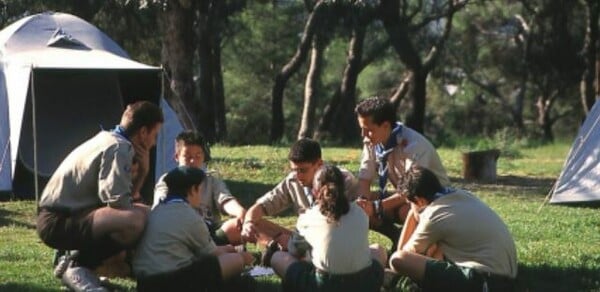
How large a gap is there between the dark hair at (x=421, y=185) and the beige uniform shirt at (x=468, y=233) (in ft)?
0.20

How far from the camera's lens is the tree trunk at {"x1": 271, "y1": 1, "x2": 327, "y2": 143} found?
24906mm

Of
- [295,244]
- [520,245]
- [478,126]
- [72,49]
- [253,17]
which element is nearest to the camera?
[295,244]

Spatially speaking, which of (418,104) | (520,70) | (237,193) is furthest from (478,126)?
(237,193)

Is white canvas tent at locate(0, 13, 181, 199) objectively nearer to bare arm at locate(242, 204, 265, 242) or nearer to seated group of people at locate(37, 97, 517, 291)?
bare arm at locate(242, 204, 265, 242)

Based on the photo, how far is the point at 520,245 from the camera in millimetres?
8945

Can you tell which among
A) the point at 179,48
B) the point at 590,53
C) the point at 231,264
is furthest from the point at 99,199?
the point at 590,53

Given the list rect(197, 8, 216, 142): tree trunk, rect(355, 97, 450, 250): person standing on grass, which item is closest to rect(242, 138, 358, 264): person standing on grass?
rect(355, 97, 450, 250): person standing on grass

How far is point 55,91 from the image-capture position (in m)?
13.3

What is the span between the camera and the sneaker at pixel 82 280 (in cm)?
638

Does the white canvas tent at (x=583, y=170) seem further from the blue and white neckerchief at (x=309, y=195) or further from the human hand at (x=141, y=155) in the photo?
the human hand at (x=141, y=155)

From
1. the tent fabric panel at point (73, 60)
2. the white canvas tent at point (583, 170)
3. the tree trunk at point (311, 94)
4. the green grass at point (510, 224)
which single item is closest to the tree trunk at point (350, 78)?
the tree trunk at point (311, 94)

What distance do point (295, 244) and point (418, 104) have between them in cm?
2156

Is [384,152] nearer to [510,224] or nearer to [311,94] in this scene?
[510,224]

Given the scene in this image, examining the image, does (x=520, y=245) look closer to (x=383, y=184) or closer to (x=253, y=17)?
(x=383, y=184)
